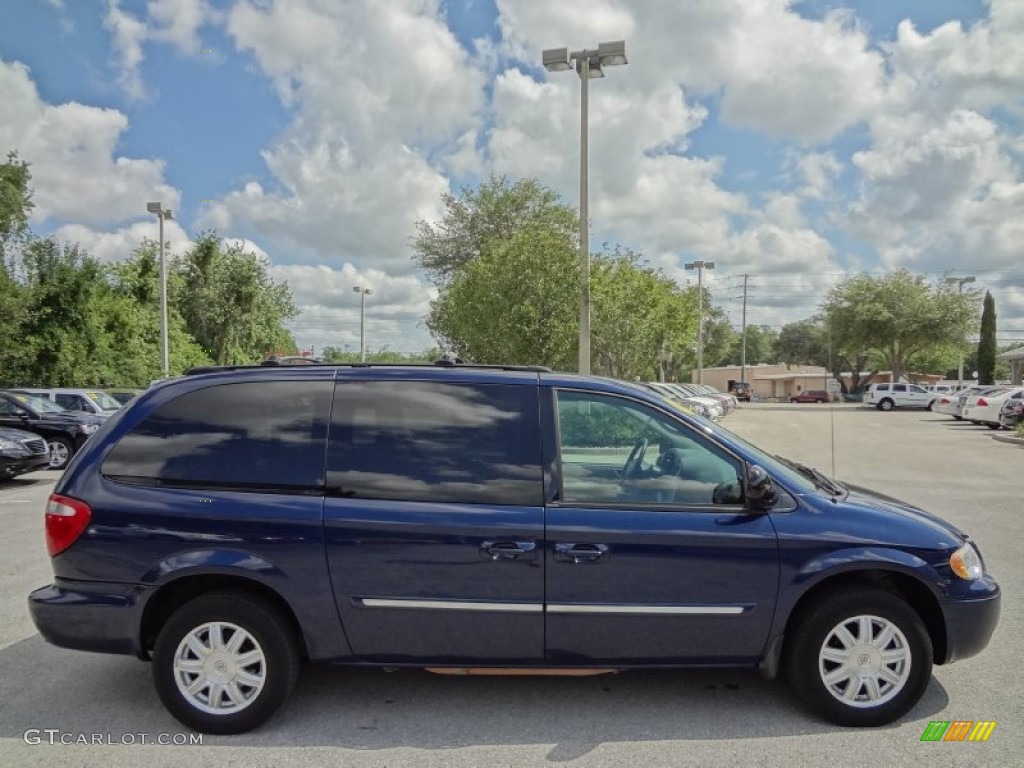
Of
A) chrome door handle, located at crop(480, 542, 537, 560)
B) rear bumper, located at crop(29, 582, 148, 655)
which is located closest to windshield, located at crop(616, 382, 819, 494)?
chrome door handle, located at crop(480, 542, 537, 560)

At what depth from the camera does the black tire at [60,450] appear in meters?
13.6

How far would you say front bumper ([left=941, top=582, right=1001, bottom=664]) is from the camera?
359cm

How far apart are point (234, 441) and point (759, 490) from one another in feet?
8.74

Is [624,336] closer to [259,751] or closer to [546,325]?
[546,325]

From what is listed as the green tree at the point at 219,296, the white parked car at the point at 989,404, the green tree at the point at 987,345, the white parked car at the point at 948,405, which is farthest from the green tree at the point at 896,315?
the green tree at the point at 219,296

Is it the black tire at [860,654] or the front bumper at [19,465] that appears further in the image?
the front bumper at [19,465]

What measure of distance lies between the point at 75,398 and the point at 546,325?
10.7 meters

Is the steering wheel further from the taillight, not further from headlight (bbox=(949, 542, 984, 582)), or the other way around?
the taillight

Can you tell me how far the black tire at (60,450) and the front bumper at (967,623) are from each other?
14665mm

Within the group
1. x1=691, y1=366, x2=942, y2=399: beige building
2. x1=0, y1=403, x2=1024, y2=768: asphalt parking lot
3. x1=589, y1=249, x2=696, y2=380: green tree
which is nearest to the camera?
x1=0, y1=403, x2=1024, y2=768: asphalt parking lot

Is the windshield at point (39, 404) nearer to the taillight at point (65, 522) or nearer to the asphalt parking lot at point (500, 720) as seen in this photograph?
the asphalt parking lot at point (500, 720)

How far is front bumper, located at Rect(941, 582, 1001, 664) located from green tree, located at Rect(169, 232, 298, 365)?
37.0 metres

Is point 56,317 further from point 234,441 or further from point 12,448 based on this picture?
point 234,441
